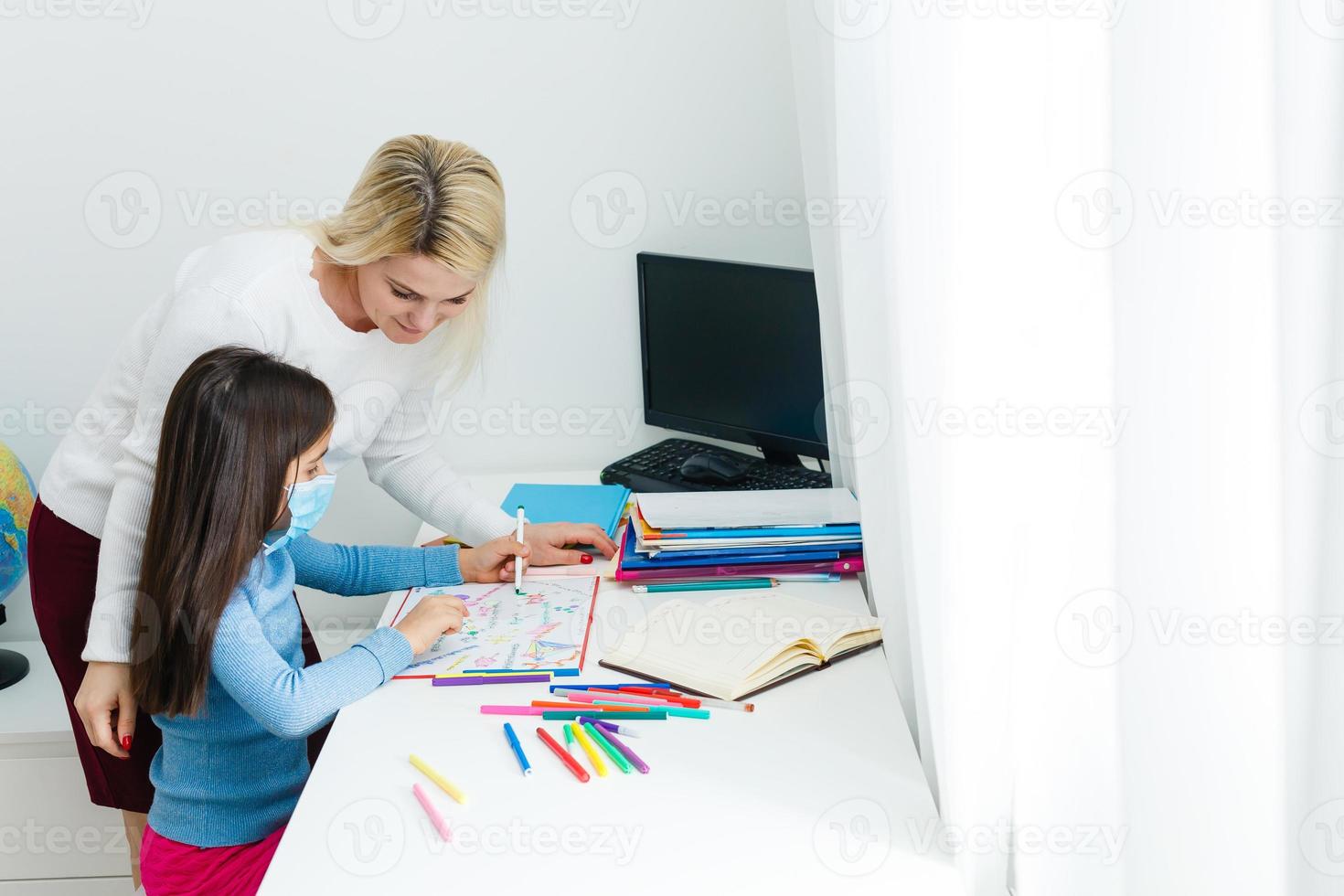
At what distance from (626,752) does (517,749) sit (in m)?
0.11

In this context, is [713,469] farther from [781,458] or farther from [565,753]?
[565,753]

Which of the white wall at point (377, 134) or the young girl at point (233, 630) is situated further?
the white wall at point (377, 134)

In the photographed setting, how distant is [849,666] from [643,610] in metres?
0.28

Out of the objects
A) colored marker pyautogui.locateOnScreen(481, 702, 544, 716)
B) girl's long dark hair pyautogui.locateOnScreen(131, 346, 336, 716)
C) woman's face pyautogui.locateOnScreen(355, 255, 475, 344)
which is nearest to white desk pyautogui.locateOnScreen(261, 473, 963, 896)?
colored marker pyautogui.locateOnScreen(481, 702, 544, 716)

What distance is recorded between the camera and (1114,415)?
70 cm

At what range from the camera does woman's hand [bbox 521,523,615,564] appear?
1.57 meters

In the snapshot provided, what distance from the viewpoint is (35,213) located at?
1964 millimetres

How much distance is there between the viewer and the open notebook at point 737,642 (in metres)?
1.23

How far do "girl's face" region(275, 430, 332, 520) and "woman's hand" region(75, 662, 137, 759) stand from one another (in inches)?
11.0

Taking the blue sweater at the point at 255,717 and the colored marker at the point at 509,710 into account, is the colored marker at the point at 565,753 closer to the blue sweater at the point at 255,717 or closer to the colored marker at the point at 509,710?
the colored marker at the point at 509,710

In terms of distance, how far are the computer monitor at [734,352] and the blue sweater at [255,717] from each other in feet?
2.63

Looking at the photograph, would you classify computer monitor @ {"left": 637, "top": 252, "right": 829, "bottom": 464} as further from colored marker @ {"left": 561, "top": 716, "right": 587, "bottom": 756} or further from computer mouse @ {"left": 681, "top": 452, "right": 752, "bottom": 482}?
colored marker @ {"left": 561, "top": 716, "right": 587, "bottom": 756}

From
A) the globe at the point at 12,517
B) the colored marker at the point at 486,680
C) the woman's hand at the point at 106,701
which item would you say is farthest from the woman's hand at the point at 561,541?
the globe at the point at 12,517

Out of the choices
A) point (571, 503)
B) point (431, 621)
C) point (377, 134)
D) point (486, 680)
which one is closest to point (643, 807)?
point (486, 680)
